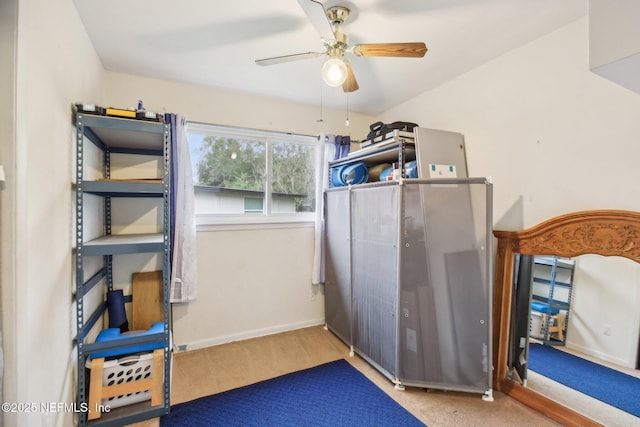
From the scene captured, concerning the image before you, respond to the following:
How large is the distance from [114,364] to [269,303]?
142cm

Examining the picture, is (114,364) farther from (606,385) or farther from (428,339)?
(606,385)

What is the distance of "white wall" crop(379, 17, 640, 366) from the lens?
1.52 metres

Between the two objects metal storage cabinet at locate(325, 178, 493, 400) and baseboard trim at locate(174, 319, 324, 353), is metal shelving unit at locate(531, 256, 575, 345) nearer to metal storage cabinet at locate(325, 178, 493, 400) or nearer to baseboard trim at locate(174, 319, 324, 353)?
metal storage cabinet at locate(325, 178, 493, 400)

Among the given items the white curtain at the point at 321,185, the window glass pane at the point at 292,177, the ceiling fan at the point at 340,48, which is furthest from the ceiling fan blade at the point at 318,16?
the window glass pane at the point at 292,177

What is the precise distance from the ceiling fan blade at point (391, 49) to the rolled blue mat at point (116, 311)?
2.37 m

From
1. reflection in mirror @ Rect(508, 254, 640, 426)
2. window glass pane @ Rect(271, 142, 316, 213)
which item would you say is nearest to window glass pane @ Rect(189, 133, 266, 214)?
window glass pane @ Rect(271, 142, 316, 213)

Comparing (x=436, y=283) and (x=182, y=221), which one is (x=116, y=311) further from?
(x=436, y=283)

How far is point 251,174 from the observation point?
2.88 m

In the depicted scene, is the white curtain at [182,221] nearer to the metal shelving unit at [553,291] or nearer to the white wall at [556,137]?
the white wall at [556,137]

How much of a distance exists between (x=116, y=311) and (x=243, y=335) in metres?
1.15

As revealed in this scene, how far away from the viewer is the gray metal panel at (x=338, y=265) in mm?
2607

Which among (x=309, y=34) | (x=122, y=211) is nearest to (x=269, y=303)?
(x=122, y=211)

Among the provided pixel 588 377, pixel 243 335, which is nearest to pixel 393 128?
pixel 588 377

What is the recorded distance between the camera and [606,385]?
162cm
